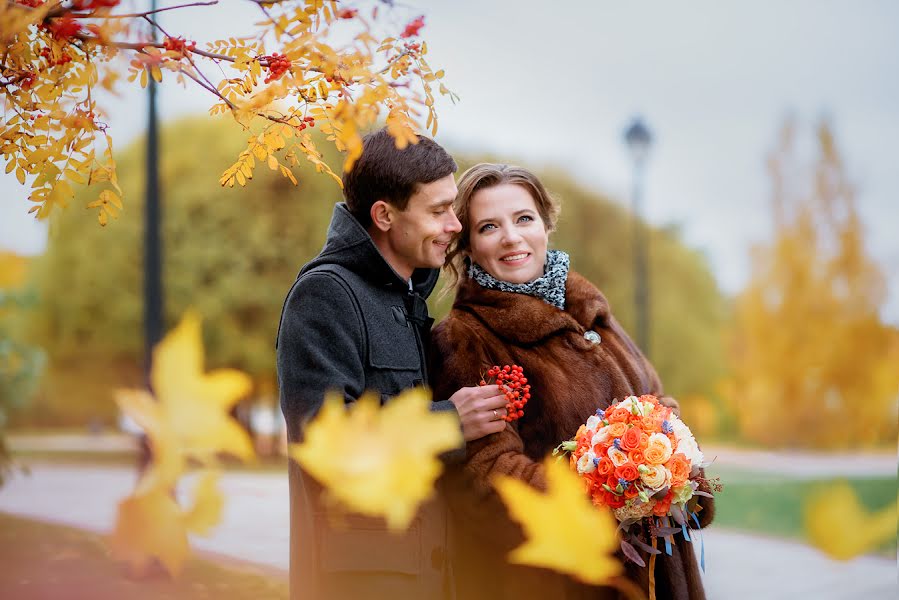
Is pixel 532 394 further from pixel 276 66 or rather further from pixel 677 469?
pixel 276 66

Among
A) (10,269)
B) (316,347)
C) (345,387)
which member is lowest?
(345,387)

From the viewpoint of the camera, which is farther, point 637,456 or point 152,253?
point 152,253

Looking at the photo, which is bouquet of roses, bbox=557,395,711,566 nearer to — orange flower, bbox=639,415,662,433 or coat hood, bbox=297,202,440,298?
orange flower, bbox=639,415,662,433

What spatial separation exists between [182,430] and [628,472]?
112cm

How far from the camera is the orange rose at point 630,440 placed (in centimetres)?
242

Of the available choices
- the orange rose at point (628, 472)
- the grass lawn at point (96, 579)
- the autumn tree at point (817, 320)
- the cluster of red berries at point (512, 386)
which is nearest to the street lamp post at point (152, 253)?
the grass lawn at point (96, 579)

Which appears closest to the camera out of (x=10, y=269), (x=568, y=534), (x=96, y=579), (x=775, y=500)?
(x=568, y=534)

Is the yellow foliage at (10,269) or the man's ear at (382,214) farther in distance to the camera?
the yellow foliage at (10,269)

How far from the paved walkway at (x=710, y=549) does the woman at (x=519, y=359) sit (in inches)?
57.2

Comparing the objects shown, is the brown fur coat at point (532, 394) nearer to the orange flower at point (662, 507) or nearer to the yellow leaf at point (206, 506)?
the orange flower at point (662, 507)

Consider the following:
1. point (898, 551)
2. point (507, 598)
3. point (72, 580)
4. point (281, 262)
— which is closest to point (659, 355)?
point (281, 262)

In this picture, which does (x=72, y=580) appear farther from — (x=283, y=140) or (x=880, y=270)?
(x=880, y=270)

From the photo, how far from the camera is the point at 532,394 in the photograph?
112 inches

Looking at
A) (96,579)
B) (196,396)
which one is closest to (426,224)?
(196,396)
